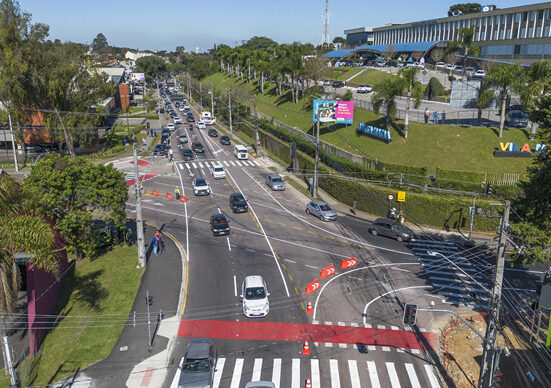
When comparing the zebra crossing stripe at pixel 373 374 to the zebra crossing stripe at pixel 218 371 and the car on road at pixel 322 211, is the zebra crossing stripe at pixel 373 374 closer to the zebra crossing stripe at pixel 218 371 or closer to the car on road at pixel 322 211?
the zebra crossing stripe at pixel 218 371

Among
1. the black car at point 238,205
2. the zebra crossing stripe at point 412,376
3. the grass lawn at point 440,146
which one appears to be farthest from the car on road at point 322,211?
the zebra crossing stripe at point 412,376

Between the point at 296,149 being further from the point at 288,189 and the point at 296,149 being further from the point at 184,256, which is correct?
the point at 184,256

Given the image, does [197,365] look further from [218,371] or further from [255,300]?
[255,300]

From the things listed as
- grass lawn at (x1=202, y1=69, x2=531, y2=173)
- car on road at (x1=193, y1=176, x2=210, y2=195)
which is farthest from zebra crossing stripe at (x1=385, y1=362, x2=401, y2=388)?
car on road at (x1=193, y1=176, x2=210, y2=195)

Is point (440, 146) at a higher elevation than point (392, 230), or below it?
higher


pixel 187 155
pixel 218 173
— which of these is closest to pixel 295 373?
pixel 218 173

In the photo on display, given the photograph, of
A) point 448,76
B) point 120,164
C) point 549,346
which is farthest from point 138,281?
point 448,76
